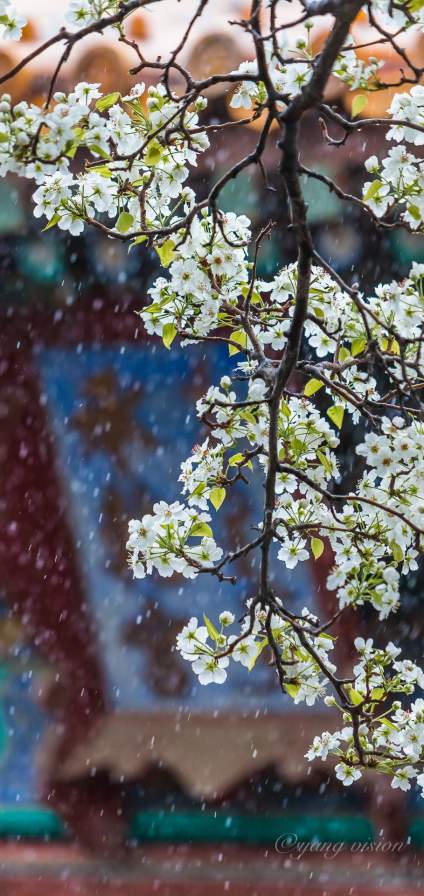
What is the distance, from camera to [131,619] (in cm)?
349

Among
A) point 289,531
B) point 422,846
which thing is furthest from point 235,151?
point 422,846

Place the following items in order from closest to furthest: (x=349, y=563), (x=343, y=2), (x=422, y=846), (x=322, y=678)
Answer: (x=343, y=2) < (x=349, y=563) < (x=322, y=678) < (x=422, y=846)

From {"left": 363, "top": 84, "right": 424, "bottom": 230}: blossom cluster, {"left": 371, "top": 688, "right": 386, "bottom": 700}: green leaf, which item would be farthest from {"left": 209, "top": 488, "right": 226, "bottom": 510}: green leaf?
{"left": 363, "top": 84, "right": 424, "bottom": 230}: blossom cluster

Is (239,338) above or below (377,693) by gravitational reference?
above

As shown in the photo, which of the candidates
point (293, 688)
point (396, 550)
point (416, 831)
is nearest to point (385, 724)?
point (293, 688)

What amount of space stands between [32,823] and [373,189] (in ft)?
9.21

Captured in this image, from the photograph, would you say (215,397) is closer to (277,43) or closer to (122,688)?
(277,43)

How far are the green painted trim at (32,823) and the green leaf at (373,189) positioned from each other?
272 cm

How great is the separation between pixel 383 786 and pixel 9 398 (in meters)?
1.92

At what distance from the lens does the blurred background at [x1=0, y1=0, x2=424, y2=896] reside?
336 cm

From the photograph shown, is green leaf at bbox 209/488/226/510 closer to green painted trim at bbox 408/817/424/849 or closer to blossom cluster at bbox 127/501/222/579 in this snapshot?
blossom cluster at bbox 127/501/222/579

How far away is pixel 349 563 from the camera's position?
147 cm

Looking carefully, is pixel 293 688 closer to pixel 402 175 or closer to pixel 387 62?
pixel 402 175

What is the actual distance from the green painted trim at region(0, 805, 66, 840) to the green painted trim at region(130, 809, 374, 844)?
28 cm
